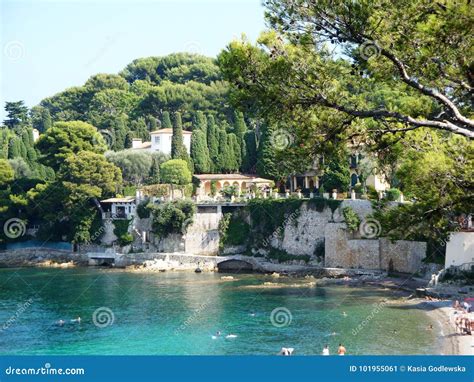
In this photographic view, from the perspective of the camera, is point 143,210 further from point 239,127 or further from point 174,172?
point 239,127

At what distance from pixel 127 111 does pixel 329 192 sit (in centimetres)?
4155

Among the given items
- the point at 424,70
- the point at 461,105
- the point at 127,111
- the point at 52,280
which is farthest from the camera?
the point at 127,111

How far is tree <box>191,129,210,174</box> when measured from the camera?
63.5 metres

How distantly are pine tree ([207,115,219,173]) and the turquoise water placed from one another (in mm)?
16358

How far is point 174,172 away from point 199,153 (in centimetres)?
501

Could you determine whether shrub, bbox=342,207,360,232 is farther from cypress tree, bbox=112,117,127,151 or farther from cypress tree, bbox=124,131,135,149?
cypress tree, bbox=124,131,135,149

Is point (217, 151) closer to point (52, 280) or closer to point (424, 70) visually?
point (52, 280)

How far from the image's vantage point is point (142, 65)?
10344cm

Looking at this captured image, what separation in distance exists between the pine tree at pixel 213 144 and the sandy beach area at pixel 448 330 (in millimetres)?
29232

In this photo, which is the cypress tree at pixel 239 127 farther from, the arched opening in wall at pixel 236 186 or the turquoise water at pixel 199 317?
the turquoise water at pixel 199 317

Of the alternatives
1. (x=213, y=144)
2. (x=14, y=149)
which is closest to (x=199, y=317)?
(x=213, y=144)

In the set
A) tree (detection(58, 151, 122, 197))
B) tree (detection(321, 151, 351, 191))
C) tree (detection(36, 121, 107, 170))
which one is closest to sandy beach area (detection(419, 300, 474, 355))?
tree (detection(321, 151, 351, 191))

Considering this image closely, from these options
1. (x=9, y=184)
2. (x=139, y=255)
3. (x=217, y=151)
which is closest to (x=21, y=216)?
(x=9, y=184)

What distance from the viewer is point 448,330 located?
31953 millimetres
